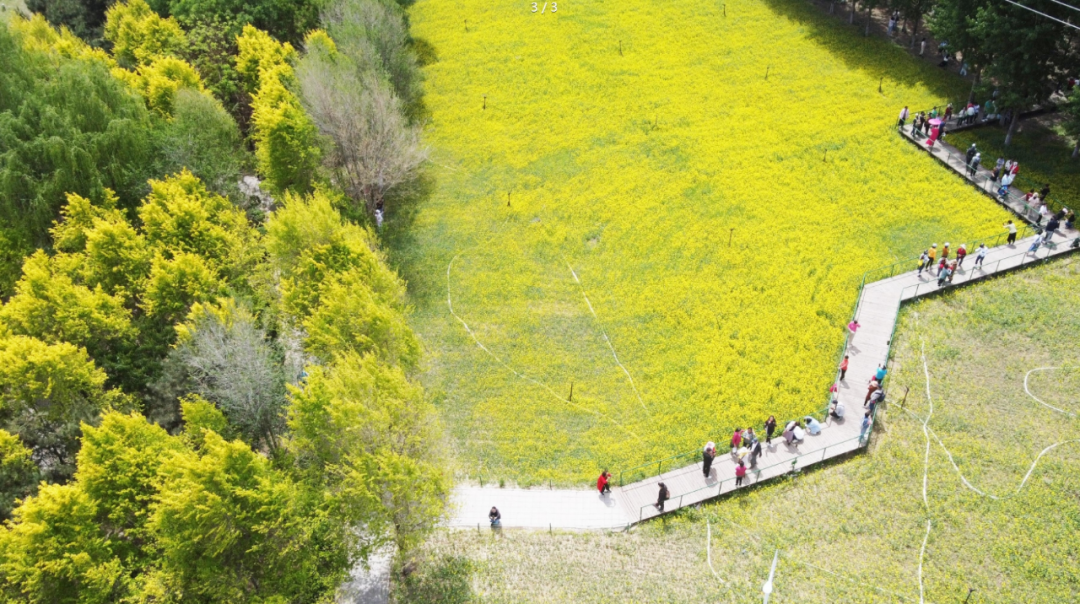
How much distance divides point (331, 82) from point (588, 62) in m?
22.2

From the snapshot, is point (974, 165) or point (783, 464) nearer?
point (783, 464)

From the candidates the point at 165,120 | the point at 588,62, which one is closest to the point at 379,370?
the point at 165,120

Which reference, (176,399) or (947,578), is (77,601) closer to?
(176,399)

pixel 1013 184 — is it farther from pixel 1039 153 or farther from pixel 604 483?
pixel 604 483

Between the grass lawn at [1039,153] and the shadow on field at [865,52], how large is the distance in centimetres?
510

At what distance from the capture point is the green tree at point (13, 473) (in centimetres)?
2634

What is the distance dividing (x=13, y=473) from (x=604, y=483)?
21709 millimetres

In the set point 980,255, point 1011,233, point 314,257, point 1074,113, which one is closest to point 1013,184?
point 1074,113

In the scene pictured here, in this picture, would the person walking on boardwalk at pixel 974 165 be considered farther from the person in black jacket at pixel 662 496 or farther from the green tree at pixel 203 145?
the green tree at pixel 203 145

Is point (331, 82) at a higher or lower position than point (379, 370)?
higher

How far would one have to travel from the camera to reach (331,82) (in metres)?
41.8

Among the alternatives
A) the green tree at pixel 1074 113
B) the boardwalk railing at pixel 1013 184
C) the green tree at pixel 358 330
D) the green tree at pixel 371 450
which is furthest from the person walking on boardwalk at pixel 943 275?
the green tree at pixel 371 450

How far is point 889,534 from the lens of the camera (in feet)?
87.2

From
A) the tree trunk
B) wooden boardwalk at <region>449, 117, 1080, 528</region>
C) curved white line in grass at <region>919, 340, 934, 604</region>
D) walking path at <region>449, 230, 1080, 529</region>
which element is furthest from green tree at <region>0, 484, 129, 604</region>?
the tree trunk
